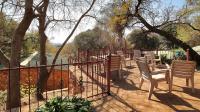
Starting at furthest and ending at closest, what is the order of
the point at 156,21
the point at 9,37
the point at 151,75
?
the point at 9,37 → the point at 156,21 → the point at 151,75

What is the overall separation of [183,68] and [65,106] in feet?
14.6

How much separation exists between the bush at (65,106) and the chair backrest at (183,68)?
12.6 ft

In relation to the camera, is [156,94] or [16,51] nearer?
[156,94]

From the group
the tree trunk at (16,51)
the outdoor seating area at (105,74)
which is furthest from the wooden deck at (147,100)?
the tree trunk at (16,51)

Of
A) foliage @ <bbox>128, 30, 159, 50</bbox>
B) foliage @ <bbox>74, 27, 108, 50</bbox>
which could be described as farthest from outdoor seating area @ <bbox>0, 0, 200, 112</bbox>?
foliage @ <bbox>74, 27, 108, 50</bbox>

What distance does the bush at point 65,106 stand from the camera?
176 inches

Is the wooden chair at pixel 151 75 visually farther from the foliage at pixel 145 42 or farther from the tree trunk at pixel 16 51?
the foliage at pixel 145 42

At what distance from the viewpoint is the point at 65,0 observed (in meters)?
13.3

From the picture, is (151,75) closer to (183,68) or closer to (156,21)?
(183,68)

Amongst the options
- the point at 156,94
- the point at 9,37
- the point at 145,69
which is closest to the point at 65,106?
the point at 145,69

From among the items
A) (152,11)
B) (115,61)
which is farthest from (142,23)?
(115,61)

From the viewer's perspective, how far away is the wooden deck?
6256 mm

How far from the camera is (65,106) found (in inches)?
179

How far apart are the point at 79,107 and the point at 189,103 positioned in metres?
3.42
